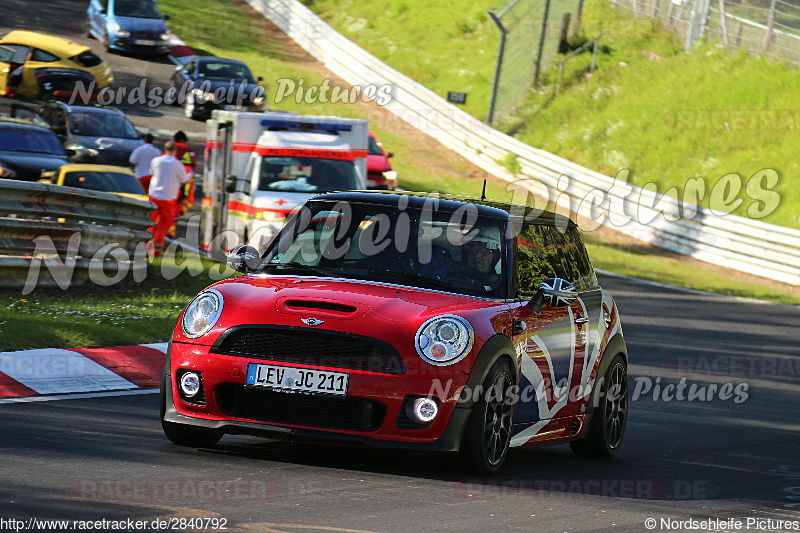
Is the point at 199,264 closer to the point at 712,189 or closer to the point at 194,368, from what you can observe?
the point at 194,368

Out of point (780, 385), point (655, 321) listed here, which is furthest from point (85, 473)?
point (655, 321)

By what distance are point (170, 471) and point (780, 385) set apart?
9.57 meters

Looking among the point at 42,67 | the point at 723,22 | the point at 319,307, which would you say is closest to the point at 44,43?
the point at 42,67

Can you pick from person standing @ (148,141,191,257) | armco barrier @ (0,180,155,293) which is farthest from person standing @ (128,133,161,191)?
armco barrier @ (0,180,155,293)

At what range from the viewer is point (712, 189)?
3012 cm

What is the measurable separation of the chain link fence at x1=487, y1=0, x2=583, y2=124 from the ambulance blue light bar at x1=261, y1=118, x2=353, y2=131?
17.3m

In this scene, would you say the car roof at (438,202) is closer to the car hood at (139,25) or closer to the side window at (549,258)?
the side window at (549,258)

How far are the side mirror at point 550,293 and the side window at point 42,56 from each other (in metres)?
26.5

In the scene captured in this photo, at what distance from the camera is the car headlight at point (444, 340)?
23.2ft

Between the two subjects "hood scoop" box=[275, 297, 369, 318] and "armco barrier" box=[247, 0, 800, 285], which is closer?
"hood scoop" box=[275, 297, 369, 318]

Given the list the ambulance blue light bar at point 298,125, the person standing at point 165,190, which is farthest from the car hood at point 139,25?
the ambulance blue light bar at point 298,125

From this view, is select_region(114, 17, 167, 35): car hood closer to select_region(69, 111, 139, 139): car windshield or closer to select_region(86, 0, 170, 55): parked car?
select_region(86, 0, 170, 55): parked car

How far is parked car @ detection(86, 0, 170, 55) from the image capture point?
39.1m

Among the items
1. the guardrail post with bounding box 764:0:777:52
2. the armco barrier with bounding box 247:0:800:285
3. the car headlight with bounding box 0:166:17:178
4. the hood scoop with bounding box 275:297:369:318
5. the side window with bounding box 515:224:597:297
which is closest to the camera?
the hood scoop with bounding box 275:297:369:318
